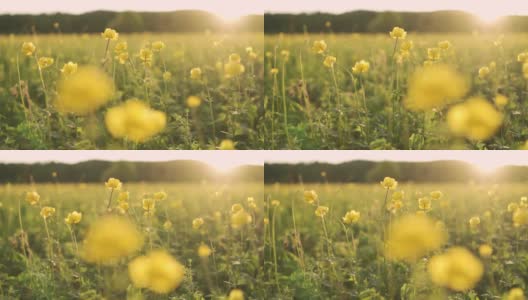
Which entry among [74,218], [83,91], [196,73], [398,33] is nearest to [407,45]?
[398,33]

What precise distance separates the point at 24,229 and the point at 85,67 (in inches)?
18.8

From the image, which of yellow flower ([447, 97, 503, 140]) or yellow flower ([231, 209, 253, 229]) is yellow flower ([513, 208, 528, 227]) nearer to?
yellow flower ([447, 97, 503, 140])

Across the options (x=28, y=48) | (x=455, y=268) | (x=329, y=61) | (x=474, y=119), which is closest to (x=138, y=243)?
(x=28, y=48)

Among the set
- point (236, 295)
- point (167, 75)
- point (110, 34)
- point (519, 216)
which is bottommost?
point (236, 295)

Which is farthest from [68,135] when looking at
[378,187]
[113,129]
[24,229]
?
[378,187]

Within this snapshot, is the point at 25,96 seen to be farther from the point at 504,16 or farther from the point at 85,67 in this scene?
the point at 504,16

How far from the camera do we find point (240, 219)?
171 centimetres

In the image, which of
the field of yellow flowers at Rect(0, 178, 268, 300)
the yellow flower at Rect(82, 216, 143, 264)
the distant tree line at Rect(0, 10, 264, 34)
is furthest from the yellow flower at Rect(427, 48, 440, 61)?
the yellow flower at Rect(82, 216, 143, 264)

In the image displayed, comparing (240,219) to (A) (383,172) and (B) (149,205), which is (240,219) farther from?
(A) (383,172)

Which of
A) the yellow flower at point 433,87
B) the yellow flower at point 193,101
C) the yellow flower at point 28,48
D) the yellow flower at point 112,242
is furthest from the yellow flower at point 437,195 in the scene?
the yellow flower at point 28,48

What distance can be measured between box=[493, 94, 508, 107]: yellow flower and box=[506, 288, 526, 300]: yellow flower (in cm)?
50

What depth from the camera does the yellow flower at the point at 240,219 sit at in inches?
67.1

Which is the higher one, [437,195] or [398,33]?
[398,33]

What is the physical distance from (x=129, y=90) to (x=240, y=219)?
47cm
